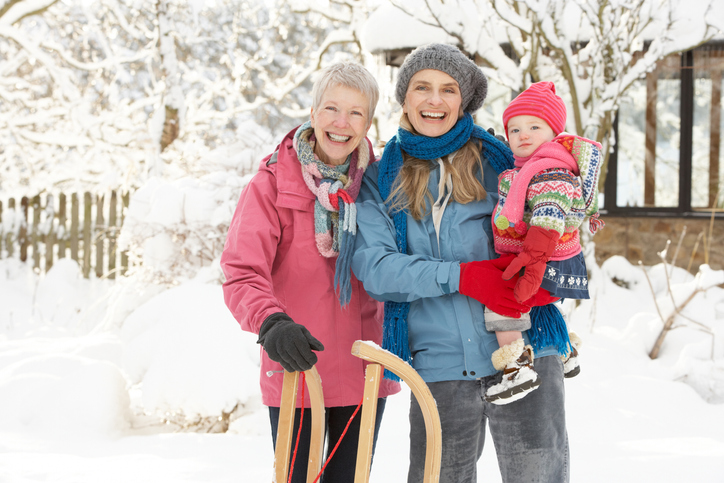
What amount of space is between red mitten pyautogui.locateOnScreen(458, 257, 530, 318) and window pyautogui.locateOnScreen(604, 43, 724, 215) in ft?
21.7

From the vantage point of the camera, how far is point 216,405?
350 centimetres

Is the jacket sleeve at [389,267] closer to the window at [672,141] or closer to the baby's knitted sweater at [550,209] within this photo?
the baby's knitted sweater at [550,209]

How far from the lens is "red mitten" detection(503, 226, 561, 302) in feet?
5.00

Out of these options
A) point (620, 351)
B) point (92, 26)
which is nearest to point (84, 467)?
point (620, 351)

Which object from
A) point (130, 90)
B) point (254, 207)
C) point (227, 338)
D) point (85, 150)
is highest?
point (130, 90)

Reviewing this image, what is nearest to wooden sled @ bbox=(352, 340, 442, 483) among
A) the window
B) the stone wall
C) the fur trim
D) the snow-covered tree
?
the fur trim

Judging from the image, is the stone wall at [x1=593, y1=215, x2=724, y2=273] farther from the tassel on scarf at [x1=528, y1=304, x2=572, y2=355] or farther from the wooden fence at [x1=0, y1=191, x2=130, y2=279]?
the wooden fence at [x1=0, y1=191, x2=130, y2=279]

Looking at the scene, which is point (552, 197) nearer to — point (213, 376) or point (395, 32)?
point (213, 376)

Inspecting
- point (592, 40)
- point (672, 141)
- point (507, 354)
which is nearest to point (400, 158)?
point (507, 354)

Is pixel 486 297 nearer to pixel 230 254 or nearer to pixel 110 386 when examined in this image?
pixel 230 254

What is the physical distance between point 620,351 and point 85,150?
370 inches

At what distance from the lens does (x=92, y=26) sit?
982 cm

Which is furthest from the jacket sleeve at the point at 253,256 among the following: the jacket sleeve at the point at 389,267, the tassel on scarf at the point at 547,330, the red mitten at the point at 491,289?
the tassel on scarf at the point at 547,330

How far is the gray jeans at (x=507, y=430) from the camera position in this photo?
1603mm
